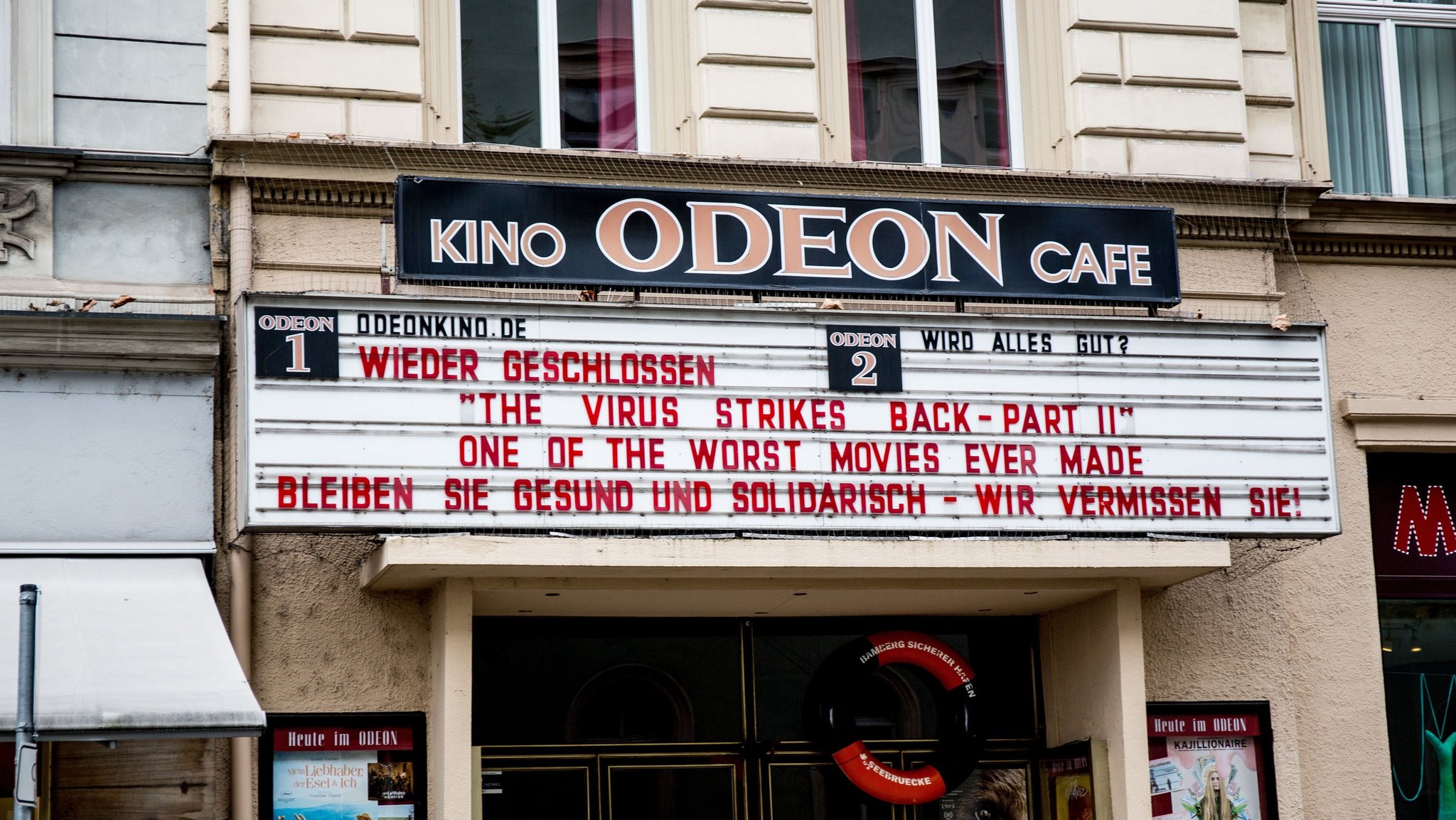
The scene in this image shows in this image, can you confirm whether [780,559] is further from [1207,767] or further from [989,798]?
[1207,767]

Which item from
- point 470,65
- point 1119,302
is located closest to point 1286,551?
point 1119,302

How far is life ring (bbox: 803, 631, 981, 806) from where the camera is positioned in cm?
1210

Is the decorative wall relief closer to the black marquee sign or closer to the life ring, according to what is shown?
the black marquee sign

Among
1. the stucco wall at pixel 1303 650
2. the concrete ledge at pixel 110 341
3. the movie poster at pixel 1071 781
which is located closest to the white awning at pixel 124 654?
the concrete ledge at pixel 110 341

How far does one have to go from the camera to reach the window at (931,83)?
13.3 m

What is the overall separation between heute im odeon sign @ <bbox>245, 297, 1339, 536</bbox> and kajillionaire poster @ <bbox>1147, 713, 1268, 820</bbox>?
161 centimetres

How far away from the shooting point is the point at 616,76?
12969mm

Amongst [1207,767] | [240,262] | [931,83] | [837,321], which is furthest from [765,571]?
[931,83]

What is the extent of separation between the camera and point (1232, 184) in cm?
1295

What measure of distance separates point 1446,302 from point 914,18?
459 cm

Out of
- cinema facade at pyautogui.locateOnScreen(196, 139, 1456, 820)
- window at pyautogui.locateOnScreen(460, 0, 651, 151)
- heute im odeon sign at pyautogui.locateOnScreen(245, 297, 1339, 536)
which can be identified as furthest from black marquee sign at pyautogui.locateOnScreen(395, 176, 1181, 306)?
window at pyautogui.locateOnScreen(460, 0, 651, 151)

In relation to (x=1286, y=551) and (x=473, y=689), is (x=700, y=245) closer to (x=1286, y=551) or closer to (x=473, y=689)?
(x=473, y=689)

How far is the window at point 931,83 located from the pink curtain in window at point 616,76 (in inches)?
63.9

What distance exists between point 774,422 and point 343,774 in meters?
3.48
